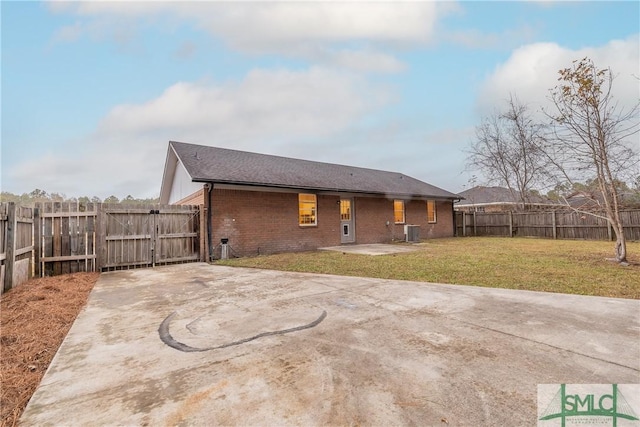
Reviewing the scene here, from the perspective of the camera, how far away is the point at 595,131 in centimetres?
837

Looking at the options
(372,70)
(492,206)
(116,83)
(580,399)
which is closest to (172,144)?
(116,83)

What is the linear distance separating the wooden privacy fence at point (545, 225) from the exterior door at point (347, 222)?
402 inches

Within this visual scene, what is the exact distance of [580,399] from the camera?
1.96m

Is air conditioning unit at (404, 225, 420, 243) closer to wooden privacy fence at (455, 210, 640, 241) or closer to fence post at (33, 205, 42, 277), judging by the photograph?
wooden privacy fence at (455, 210, 640, 241)

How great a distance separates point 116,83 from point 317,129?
16183 millimetres

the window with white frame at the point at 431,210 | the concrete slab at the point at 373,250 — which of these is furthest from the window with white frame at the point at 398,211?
the concrete slab at the point at 373,250

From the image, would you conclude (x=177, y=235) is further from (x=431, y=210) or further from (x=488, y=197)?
(x=488, y=197)

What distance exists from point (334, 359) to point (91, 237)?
8.53 meters

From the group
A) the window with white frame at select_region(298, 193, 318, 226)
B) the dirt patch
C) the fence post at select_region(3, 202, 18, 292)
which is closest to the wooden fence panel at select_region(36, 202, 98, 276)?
the dirt patch

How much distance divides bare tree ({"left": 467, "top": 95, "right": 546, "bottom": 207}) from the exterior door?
1796cm

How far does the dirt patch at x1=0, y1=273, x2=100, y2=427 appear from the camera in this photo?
2180 mm

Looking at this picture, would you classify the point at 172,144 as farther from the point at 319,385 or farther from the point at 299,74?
the point at 319,385

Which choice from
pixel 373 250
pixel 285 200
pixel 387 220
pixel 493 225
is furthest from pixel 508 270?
pixel 493 225

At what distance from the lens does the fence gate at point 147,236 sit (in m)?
8.26
